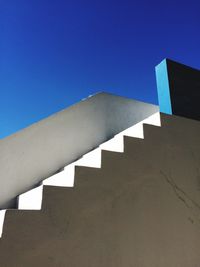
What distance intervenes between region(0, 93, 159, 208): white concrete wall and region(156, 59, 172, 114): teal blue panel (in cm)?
78

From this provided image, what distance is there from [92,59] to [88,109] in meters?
0.79

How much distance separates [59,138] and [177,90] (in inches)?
46.2

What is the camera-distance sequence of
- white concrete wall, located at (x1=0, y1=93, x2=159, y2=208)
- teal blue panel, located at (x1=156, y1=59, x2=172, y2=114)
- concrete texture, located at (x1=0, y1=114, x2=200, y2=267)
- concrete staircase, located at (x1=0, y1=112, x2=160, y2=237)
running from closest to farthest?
concrete texture, located at (x1=0, y1=114, x2=200, y2=267)
concrete staircase, located at (x1=0, y1=112, x2=160, y2=237)
white concrete wall, located at (x1=0, y1=93, x2=159, y2=208)
teal blue panel, located at (x1=156, y1=59, x2=172, y2=114)

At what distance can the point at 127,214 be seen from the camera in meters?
1.76

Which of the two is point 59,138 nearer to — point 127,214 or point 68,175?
point 68,175

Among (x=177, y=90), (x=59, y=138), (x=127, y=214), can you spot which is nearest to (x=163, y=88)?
(x=177, y=90)

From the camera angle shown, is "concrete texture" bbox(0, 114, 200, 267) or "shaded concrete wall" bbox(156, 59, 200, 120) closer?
"concrete texture" bbox(0, 114, 200, 267)

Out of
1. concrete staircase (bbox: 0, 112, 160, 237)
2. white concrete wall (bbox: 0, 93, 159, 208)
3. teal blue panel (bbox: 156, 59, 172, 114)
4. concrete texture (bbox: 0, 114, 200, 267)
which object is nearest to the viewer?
concrete texture (bbox: 0, 114, 200, 267)

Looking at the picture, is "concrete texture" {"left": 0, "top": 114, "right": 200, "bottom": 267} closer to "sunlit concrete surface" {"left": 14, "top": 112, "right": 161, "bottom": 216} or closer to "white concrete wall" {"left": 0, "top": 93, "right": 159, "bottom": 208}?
"sunlit concrete surface" {"left": 14, "top": 112, "right": 161, "bottom": 216}

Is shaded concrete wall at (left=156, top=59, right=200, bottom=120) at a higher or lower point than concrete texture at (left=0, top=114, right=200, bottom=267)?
higher

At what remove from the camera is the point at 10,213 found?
1308mm

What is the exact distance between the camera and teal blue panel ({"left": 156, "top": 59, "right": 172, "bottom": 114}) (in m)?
2.37

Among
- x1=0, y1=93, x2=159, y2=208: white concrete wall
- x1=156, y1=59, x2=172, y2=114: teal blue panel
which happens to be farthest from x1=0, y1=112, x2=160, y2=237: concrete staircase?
x1=0, y1=93, x2=159, y2=208: white concrete wall

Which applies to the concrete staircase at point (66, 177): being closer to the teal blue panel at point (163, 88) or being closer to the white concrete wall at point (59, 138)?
the teal blue panel at point (163, 88)
